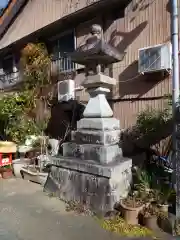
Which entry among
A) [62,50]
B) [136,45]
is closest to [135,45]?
[136,45]

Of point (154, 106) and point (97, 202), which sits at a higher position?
point (154, 106)

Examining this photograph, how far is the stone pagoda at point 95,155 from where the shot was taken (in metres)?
4.49

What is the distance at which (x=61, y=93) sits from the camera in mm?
8586

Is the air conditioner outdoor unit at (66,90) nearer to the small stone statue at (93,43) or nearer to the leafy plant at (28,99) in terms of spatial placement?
the leafy plant at (28,99)

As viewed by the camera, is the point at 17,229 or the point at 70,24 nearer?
the point at 17,229

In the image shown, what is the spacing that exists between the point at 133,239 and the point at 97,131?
7.51 feet

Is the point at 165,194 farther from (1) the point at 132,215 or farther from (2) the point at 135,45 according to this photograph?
(2) the point at 135,45

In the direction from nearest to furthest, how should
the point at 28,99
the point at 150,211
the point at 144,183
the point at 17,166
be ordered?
the point at 150,211 → the point at 144,183 → the point at 17,166 → the point at 28,99

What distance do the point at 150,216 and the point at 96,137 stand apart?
6.45 ft

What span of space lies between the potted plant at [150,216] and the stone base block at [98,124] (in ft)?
6.23

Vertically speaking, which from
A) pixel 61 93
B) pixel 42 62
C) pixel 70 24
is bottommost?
pixel 61 93

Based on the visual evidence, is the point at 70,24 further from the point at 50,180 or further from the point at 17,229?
the point at 17,229

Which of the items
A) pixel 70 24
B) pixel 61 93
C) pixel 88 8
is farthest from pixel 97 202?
pixel 70 24

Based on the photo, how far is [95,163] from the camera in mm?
4703
